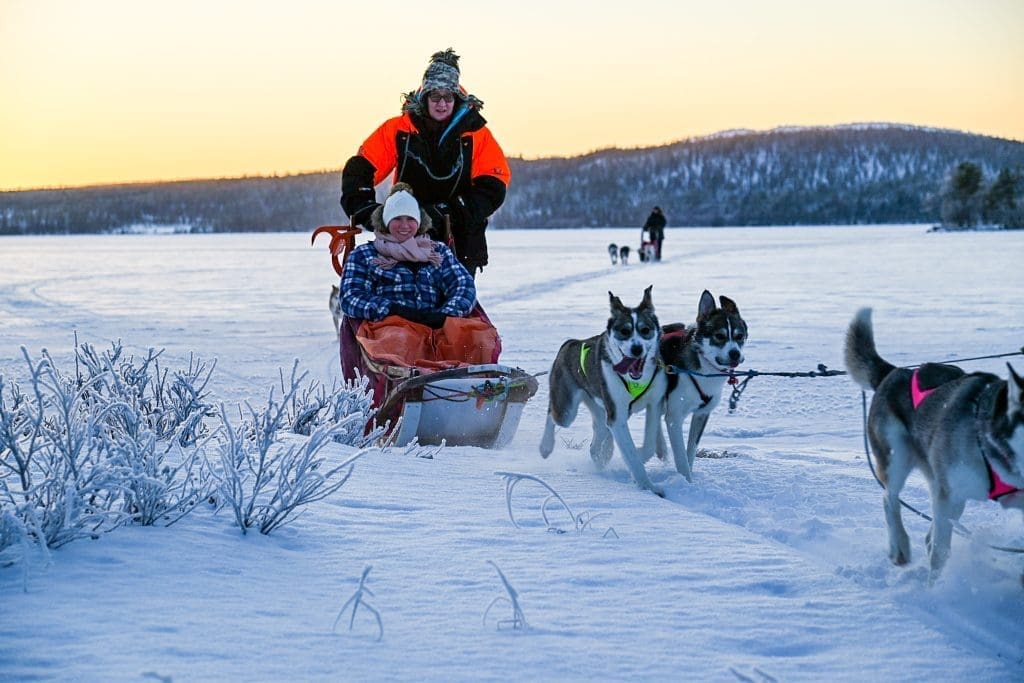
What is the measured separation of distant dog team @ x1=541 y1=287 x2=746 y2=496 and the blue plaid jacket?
39.4 inches

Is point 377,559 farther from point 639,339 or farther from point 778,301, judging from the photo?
point 778,301

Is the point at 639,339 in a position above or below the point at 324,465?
above

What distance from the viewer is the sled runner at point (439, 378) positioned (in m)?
4.98

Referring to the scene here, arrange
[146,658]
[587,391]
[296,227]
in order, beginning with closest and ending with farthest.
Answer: [146,658]
[587,391]
[296,227]

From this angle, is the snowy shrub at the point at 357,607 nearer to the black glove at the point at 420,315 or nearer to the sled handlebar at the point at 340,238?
the black glove at the point at 420,315

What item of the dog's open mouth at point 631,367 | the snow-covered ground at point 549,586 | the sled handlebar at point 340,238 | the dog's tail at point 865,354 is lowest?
the snow-covered ground at point 549,586

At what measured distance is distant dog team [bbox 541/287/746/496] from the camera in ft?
14.5

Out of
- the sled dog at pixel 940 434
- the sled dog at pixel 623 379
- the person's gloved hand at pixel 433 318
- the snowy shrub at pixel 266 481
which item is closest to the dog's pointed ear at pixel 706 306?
the sled dog at pixel 623 379

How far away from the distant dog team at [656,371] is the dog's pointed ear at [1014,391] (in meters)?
1.90

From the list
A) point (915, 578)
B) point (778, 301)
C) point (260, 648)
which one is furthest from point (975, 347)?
point (260, 648)

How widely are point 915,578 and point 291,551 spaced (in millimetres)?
1722

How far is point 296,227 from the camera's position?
300 feet

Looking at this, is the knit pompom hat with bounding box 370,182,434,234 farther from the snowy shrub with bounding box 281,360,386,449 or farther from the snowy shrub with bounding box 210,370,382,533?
the snowy shrub with bounding box 210,370,382,533

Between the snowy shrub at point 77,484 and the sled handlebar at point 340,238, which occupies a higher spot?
the sled handlebar at point 340,238
